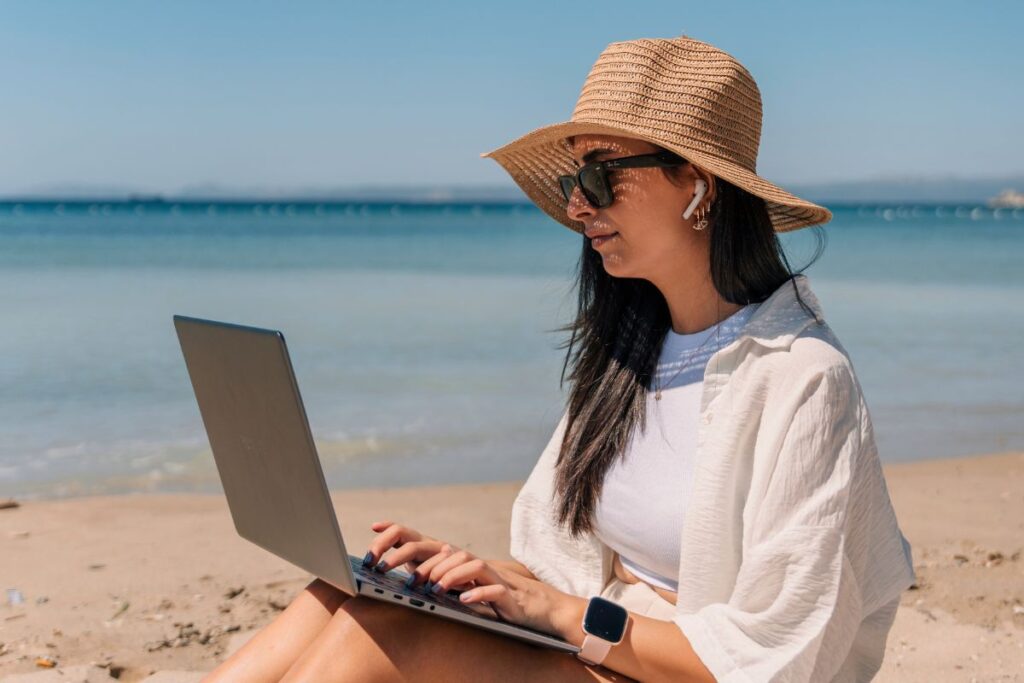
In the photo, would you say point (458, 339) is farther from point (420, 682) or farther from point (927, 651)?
point (420, 682)

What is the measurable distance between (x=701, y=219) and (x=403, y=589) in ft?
3.08

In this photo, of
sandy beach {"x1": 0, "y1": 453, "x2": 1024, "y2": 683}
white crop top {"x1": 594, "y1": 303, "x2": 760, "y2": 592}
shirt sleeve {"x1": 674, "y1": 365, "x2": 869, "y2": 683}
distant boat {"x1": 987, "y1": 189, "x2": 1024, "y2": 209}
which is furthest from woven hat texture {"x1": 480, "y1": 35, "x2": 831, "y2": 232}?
distant boat {"x1": 987, "y1": 189, "x2": 1024, "y2": 209}

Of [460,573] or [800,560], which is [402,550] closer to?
[460,573]

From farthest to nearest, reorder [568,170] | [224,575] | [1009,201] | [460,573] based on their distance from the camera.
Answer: [1009,201], [224,575], [568,170], [460,573]

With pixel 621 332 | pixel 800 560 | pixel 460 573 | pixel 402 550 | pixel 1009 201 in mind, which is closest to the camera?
pixel 800 560

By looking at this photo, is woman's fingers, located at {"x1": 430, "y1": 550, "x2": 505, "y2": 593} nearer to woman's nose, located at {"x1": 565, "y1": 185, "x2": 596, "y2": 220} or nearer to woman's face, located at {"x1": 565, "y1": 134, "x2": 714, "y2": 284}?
woman's face, located at {"x1": 565, "y1": 134, "x2": 714, "y2": 284}

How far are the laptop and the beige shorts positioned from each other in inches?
14.2

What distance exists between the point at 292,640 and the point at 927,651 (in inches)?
96.7

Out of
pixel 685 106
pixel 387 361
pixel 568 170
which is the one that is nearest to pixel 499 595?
pixel 685 106

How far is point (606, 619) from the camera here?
2057 mm

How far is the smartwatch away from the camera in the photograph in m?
2.05

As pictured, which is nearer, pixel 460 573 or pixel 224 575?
pixel 460 573

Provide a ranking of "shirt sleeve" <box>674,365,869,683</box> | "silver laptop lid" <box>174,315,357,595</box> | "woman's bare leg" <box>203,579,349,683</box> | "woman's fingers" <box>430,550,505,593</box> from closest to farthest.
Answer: "silver laptop lid" <box>174,315,357,595</box> < "shirt sleeve" <box>674,365,869,683</box> < "woman's fingers" <box>430,550,505,593</box> < "woman's bare leg" <box>203,579,349,683</box>

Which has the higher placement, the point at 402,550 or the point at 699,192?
the point at 699,192
